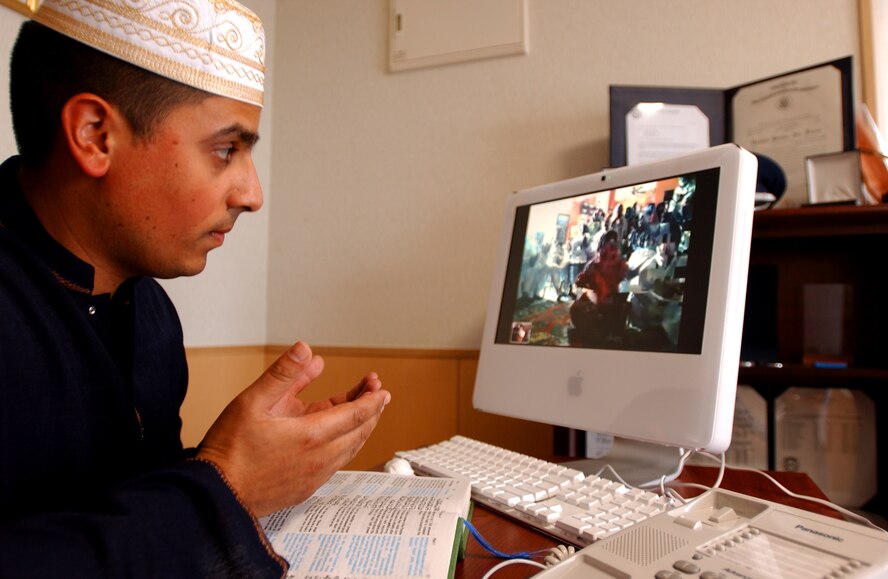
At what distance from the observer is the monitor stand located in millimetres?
826

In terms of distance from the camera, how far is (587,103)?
1611 mm

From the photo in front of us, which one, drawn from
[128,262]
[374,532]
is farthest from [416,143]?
[374,532]

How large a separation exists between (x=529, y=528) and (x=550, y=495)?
0.19ft

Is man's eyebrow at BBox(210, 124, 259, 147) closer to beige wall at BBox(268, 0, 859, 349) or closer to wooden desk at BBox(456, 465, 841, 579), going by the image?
wooden desk at BBox(456, 465, 841, 579)

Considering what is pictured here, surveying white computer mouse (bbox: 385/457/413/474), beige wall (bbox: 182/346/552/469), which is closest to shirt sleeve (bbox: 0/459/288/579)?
white computer mouse (bbox: 385/457/413/474)

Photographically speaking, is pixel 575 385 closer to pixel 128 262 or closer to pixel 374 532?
pixel 374 532

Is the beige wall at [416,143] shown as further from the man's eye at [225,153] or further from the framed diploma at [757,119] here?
the man's eye at [225,153]

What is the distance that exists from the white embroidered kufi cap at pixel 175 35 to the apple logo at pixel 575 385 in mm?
618

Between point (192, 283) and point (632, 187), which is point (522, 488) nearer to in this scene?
point (632, 187)

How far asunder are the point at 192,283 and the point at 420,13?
115 centimetres

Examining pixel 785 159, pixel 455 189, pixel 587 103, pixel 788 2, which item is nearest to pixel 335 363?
→ pixel 455 189

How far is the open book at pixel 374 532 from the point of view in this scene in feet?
1.54

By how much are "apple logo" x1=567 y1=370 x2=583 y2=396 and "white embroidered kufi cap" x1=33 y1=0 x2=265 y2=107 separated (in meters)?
0.62

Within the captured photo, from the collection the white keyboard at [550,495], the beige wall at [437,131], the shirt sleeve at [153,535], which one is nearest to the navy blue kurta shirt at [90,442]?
the shirt sleeve at [153,535]
